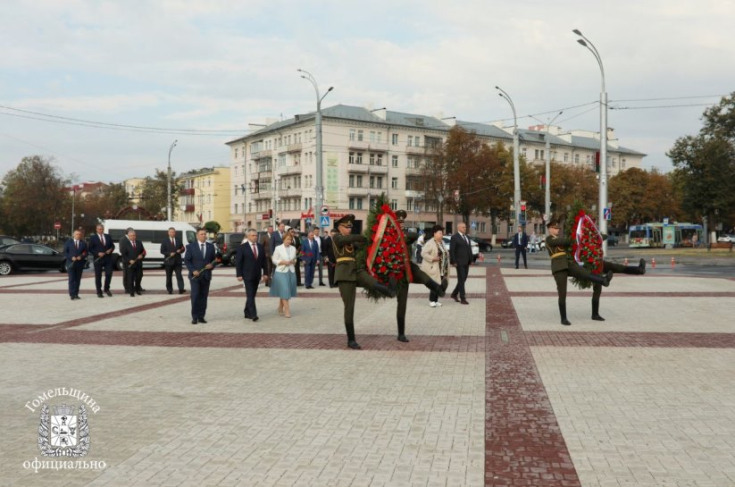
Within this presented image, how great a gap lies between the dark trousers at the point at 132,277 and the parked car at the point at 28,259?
42.5ft

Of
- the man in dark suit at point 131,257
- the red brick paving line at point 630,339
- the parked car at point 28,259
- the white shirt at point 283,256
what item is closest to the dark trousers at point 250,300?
the white shirt at point 283,256

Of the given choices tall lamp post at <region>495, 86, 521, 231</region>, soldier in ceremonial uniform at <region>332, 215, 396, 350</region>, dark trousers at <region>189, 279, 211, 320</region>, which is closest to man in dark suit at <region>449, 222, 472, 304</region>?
dark trousers at <region>189, 279, 211, 320</region>

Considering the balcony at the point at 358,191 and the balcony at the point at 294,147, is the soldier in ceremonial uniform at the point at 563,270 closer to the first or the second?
the balcony at the point at 358,191

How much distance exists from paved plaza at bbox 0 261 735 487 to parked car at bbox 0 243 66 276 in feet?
56.9

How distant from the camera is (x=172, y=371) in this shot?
8.01 metres

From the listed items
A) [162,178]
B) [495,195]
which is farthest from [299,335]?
[162,178]

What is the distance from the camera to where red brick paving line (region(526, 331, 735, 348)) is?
9.60m

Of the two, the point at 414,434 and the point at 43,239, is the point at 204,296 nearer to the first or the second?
the point at 414,434

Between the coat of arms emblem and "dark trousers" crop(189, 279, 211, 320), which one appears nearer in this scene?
the coat of arms emblem

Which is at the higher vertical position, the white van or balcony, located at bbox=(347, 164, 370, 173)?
balcony, located at bbox=(347, 164, 370, 173)

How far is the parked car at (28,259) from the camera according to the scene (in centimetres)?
2825

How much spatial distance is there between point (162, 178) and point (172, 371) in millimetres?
82298

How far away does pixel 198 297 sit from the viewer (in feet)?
40.5

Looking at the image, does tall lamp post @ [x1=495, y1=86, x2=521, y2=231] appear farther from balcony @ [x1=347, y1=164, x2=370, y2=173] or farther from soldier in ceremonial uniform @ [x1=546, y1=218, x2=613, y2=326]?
balcony @ [x1=347, y1=164, x2=370, y2=173]
